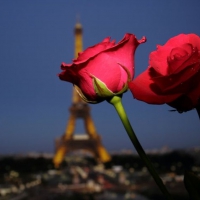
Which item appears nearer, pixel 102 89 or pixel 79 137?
pixel 102 89

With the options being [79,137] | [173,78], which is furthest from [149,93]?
[79,137]

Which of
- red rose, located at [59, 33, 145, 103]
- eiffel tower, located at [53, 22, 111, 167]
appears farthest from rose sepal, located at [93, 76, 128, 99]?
eiffel tower, located at [53, 22, 111, 167]

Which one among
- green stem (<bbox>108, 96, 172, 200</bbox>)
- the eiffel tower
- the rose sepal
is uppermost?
the rose sepal

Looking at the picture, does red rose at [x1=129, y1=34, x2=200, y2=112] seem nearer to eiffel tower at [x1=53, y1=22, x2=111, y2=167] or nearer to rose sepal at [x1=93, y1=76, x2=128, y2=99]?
rose sepal at [x1=93, y1=76, x2=128, y2=99]

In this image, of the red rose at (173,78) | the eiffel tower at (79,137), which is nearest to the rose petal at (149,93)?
the red rose at (173,78)

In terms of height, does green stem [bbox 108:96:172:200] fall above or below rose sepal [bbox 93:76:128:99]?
below

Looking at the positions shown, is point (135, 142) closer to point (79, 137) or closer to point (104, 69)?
point (104, 69)

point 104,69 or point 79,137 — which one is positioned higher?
point 104,69

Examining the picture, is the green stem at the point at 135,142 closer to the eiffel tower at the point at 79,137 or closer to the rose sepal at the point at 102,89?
the rose sepal at the point at 102,89
